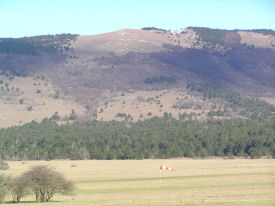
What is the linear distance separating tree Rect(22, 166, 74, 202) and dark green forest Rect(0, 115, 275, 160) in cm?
6144

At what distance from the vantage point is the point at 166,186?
5688 cm

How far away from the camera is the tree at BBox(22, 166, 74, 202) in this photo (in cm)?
4669

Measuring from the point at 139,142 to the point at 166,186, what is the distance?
58760 millimetres

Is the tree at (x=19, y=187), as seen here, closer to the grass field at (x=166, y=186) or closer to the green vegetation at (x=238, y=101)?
the grass field at (x=166, y=186)

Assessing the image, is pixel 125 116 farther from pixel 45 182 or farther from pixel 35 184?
pixel 35 184

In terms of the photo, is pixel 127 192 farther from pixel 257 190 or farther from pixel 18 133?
pixel 18 133

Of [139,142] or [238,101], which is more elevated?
[238,101]

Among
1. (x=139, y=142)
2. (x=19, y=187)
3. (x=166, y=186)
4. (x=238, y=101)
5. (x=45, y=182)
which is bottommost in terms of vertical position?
(x=139, y=142)

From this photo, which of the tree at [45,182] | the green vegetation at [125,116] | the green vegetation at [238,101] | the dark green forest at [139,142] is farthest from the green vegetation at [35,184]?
the green vegetation at [238,101]

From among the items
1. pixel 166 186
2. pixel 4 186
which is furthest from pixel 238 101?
pixel 4 186

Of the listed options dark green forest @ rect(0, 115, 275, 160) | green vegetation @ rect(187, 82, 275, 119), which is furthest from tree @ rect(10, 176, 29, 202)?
green vegetation @ rect(187, 82, 275, 119)

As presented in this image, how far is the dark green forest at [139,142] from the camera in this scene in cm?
10988

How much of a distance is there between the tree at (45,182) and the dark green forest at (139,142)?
202 feet

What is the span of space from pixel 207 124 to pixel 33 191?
335 feet
